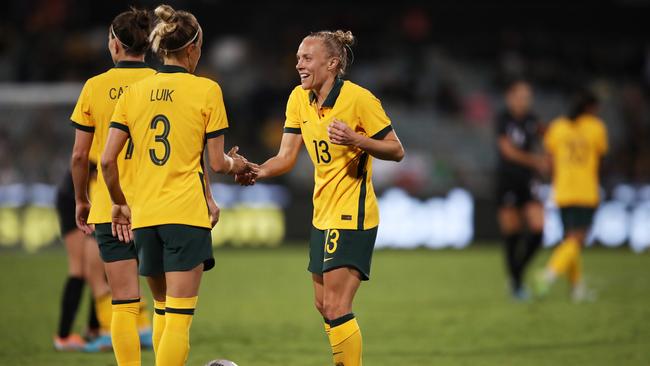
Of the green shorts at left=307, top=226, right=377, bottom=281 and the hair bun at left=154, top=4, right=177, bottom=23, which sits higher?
the hair bun at left=154, top=4, right=177, bottom=23

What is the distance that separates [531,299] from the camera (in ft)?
40.1

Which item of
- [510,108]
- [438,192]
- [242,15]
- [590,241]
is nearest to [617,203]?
[590,241]

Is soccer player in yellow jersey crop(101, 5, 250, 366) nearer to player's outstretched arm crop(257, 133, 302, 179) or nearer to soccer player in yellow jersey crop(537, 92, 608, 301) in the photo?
player's outstretched arm crop(257, 133, 302, 179)

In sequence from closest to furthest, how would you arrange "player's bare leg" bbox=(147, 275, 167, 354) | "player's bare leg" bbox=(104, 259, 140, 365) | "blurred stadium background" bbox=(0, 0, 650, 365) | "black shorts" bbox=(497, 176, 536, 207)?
"player's bare leg" bbox=(147, 275, 167, 354), "player's bare leg" bbox=(104, 259, 140, 365), "black shorts" bbox=(497, 176, 536, 207), "blurred stadium background" bbox=(0, 0, 650, 365)

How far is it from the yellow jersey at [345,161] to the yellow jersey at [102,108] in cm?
112

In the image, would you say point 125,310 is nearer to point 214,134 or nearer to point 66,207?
point 214,134

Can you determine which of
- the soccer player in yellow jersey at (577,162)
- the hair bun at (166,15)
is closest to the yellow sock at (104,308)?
the hair bun at (166,15)

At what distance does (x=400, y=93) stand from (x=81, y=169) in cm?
1687

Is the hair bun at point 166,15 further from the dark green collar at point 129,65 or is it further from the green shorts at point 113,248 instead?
the green shorts at point 113,248

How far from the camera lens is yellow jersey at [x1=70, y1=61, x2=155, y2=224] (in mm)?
6289

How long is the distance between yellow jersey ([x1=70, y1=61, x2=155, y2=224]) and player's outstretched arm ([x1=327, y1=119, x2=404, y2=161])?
1241 mm

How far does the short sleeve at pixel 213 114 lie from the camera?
5.66 m

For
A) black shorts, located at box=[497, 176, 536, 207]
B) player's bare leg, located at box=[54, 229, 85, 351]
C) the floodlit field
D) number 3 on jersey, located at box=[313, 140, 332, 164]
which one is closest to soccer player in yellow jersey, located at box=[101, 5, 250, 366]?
number 3 on jersey, located at box=[313, 140, 332, 164]

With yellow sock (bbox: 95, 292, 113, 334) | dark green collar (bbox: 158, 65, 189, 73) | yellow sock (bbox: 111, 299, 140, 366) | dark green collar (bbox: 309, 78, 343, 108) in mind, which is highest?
dark green collar (bbox: 158, 65, 189, 73)
